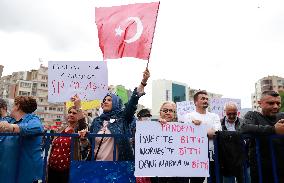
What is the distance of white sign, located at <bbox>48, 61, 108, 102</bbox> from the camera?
5.44 metres

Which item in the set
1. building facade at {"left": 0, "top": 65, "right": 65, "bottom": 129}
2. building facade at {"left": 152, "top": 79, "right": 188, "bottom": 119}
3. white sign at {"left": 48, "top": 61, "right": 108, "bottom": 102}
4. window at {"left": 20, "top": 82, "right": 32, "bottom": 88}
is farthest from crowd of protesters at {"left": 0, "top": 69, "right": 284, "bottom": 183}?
window at {"left": 20, "top": 82, "right": 32, "bottom": 88}

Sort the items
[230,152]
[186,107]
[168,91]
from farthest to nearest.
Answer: [168,91] → [186,107] → [230,152]

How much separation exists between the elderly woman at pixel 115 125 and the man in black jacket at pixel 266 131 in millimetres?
1375

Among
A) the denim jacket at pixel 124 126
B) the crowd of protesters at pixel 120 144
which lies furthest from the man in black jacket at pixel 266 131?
the denim jacket at pixel 124 126

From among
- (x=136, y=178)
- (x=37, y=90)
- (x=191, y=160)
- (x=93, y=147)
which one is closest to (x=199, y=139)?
(x=191, y=160)

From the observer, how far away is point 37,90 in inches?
4134

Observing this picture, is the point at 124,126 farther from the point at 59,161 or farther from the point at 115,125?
the point at 59,161

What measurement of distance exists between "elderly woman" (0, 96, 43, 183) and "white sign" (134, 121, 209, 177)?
1163 mm

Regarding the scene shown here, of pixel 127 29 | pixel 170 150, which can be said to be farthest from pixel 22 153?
pixel 127 29

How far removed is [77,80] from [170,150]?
216cm

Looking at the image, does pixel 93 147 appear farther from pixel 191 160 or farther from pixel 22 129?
pixel 191 160

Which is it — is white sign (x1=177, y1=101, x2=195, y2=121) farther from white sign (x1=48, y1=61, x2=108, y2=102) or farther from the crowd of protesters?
the crowd of protesters

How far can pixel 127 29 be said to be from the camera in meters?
5.59

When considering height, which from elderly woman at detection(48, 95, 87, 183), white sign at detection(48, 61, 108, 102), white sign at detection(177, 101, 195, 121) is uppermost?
white sign at detection(177, 101, 195, 121)
